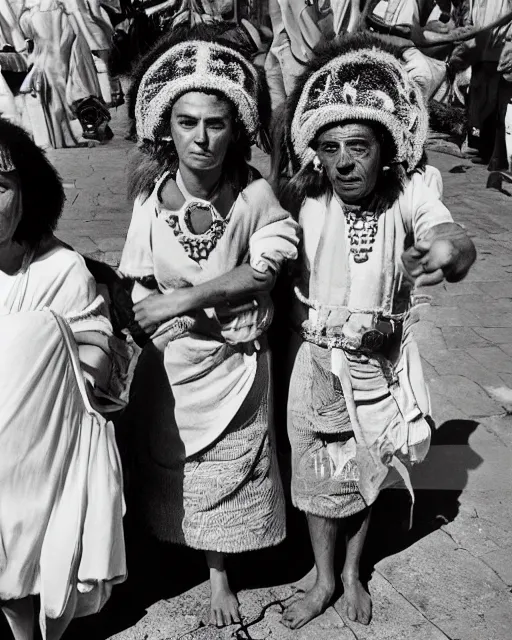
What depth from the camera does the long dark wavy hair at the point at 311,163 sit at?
2602 millimetres

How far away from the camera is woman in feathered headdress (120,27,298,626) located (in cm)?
251

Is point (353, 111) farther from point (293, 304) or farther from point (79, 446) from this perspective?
point (79, 446)

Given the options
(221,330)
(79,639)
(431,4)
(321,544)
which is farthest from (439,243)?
(431,4)

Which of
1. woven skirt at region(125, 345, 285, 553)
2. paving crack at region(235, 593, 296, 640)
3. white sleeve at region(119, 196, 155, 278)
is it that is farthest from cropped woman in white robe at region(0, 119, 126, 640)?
paving crack at region(235, 593, 296, 640)

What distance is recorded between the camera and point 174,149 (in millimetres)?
2686

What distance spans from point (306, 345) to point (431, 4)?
9324 millimetres

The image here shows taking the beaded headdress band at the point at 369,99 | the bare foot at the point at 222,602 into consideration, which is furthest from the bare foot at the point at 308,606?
the beaded headdress band at the point at 369,99

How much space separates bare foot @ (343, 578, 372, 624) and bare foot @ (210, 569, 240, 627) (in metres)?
0.38

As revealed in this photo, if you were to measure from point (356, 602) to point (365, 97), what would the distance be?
167 centimetres

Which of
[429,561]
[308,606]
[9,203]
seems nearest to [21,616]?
[308,606]

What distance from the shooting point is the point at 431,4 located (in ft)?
35.6

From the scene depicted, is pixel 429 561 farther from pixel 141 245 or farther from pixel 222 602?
pixel 141 245

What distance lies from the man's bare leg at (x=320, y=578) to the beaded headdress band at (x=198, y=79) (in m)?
1.33

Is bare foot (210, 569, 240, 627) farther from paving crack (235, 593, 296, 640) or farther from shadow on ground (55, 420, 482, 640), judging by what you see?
shadow on ground (55, 420, 482, 640)
